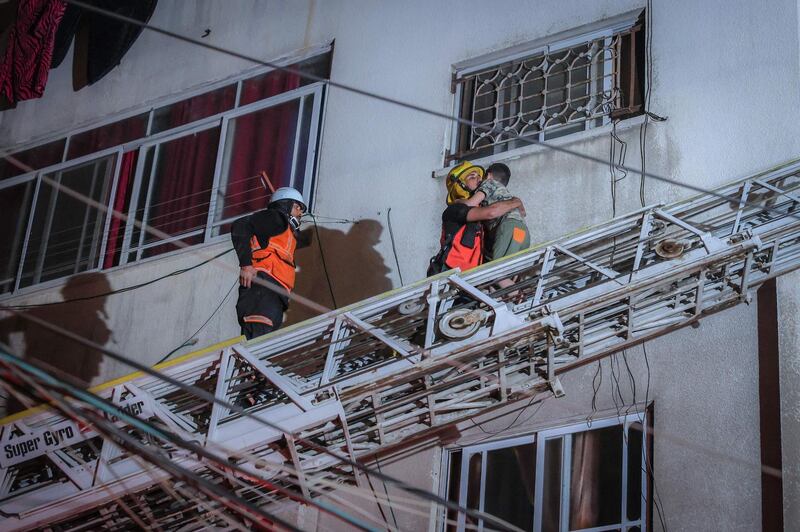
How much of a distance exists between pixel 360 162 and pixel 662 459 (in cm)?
519

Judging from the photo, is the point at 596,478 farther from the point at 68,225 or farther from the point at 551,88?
the point at 68,225

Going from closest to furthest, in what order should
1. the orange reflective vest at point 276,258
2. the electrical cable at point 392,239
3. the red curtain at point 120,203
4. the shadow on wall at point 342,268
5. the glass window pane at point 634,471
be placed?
the glass window pane at point 634,471
the orange reflective vest at point 276,258
the electrical cable at point 392,239
the shadow on wall at point 342,268
the red curtain at point 120,203

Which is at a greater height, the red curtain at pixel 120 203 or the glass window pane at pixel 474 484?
the red curtain at pixel 120 203

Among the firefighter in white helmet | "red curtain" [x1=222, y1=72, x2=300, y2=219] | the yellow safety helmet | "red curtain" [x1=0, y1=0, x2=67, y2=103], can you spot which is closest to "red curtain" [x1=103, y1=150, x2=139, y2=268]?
"red curtain" [x1=222, y1=72, x2=300, y2=219]

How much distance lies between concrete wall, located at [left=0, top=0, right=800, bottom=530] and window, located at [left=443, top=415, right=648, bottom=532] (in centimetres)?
25

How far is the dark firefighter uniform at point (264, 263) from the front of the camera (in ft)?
32.4

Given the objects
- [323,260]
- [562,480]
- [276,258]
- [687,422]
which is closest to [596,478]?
[562,480]

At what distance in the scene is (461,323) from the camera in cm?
848

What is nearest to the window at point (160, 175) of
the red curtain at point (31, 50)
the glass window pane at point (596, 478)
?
the red curtain at point (31, 50)

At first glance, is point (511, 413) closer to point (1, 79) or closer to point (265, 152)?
point (265, 152)

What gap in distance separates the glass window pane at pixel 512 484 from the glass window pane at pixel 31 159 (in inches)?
347

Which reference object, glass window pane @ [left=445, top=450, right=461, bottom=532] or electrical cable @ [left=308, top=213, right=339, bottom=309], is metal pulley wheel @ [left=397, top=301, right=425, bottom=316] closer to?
glass window pane @ [left=445, top=450, right=461, bottom=532]

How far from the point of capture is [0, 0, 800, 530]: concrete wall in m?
9.13

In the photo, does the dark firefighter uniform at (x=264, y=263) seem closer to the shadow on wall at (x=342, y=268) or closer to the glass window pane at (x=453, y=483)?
the shadow on wall at (x=342, y=268)
